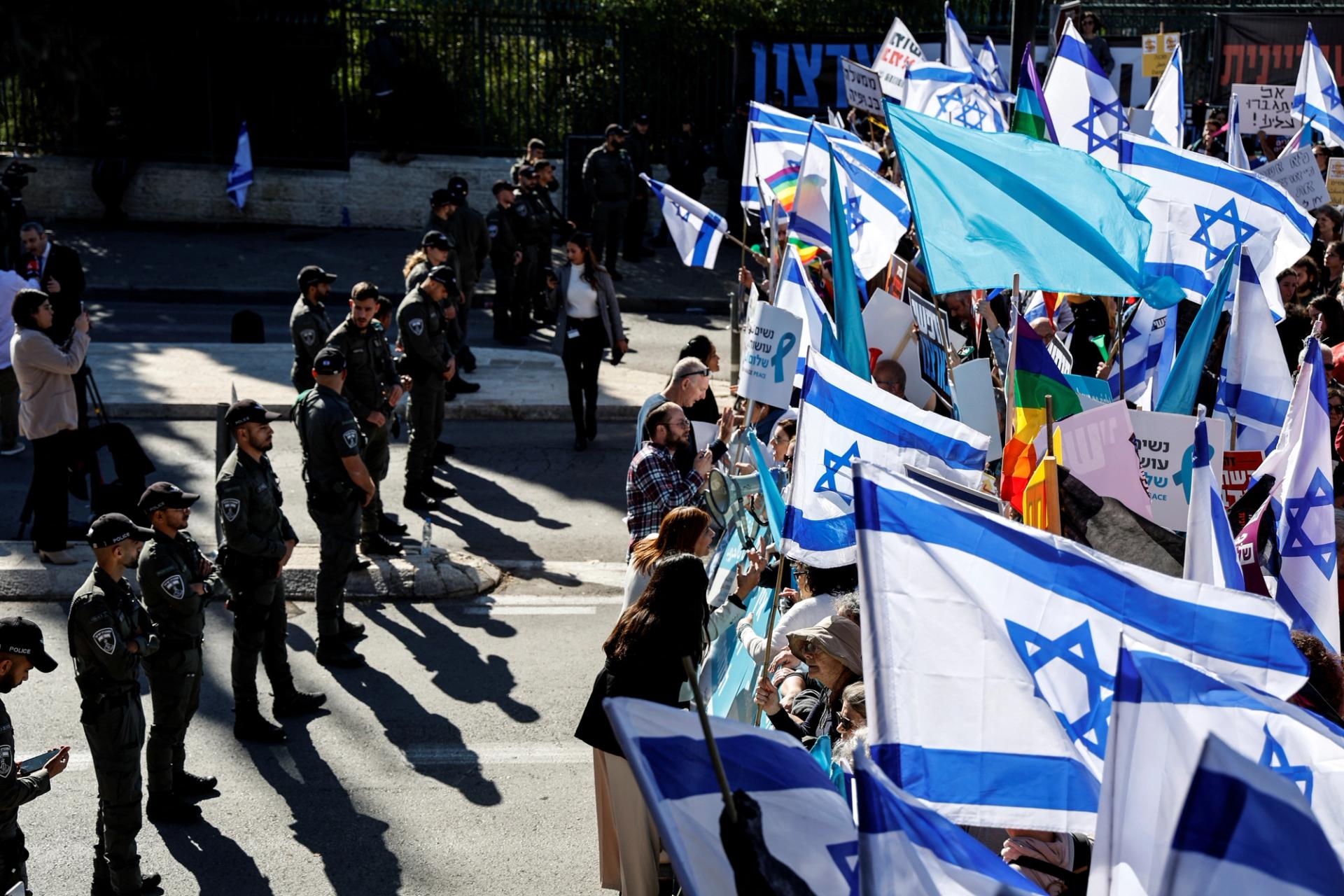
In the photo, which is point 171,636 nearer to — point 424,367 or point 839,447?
point 839,447

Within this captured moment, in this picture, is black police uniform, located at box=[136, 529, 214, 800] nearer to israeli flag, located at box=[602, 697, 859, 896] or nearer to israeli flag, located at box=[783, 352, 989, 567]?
israeli flag, located at box=[783, 352, 989, 567]

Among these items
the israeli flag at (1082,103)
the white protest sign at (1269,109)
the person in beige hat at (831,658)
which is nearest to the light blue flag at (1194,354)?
the person in beige hat at (831,658)

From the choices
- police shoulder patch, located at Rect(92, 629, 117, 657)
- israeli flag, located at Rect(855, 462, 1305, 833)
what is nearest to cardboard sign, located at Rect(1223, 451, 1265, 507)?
israeli flag, located at Rect(855, 462, 1305, 833)

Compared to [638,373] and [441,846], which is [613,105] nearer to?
[638,373]

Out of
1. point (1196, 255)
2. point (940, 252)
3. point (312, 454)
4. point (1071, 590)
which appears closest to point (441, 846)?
point (312, 454)

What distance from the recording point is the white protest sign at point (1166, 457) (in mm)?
5637

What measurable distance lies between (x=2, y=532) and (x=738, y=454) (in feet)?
17.3

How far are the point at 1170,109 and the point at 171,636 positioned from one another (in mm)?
8365

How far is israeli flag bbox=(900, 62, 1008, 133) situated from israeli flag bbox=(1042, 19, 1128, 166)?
2.03 meters

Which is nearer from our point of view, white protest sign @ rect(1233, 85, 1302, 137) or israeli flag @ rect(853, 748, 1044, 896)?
israeli flag @ rect(853, 748, 1044, 896)

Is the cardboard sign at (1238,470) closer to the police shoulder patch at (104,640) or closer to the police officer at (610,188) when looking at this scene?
the police shoulder patch at (104,640)

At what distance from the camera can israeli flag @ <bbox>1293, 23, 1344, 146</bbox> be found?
1362cm

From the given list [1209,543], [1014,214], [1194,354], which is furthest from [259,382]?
[1209,543]

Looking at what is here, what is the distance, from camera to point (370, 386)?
994 cm
